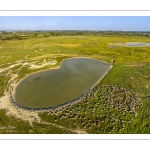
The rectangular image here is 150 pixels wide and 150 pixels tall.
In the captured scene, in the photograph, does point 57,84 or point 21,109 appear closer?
point 21,109

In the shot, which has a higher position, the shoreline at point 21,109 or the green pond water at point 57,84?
the green pond water at point 57,84

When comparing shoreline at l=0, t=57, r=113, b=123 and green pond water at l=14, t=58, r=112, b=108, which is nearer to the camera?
shoreline at l=0, t=57, r=113, b=123

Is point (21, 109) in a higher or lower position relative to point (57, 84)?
lower

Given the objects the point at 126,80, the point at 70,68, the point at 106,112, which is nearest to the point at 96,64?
the point at 70,68

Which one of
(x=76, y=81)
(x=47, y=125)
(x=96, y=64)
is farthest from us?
(x=96, y=64)

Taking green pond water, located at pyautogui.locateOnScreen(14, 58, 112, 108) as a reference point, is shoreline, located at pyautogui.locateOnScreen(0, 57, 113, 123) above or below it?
below
